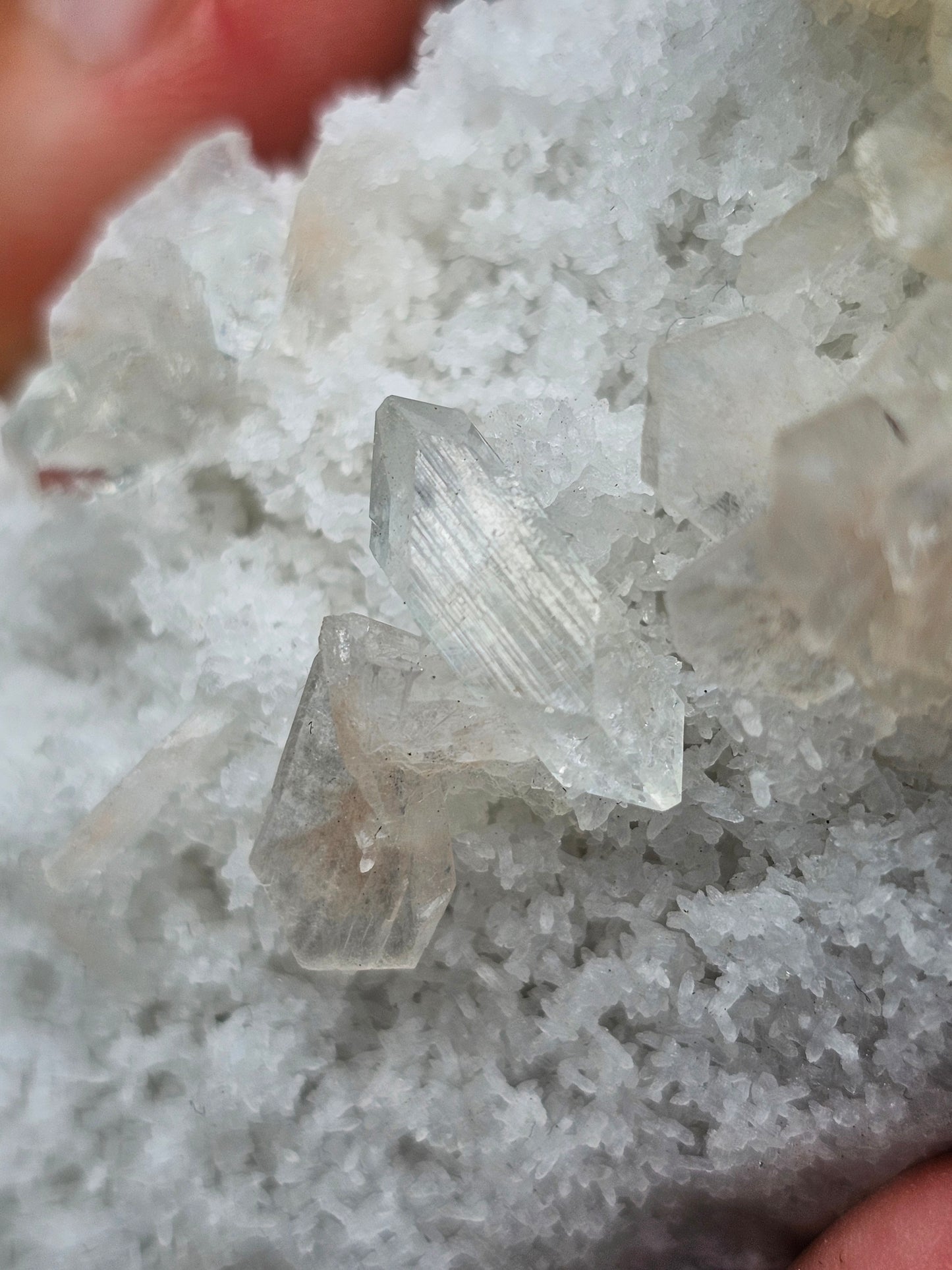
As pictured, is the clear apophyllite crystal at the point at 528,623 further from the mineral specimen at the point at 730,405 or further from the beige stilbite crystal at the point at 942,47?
the beige stilbite crystal at the point at 942,47

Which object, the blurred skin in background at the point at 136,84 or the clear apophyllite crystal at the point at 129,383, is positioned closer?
the clear apophyllite crystal at the point at 129,383

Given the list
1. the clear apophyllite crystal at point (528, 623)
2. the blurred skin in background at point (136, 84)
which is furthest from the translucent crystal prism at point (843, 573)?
the blurred skin in background at point (136, 84)

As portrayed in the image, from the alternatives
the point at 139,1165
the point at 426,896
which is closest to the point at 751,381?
the point at 426,896

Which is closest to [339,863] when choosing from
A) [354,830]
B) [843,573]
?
[354,830]

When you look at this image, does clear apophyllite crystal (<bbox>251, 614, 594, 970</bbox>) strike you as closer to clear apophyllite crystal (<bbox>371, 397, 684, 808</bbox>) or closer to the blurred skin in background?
clear apophyllite crystal (<bbox>371, 397, 684, 808</bbox>)

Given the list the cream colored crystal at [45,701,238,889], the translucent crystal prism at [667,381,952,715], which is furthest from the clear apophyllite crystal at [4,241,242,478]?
the translucent crystal prism at [667,381,952,715]

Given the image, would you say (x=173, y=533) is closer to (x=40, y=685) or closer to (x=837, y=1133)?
(x=40, y=685)

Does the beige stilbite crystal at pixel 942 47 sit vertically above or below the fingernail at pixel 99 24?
below
